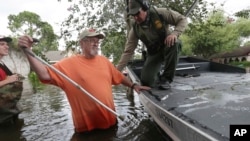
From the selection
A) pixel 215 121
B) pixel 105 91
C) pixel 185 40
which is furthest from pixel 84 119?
pixel 185 40

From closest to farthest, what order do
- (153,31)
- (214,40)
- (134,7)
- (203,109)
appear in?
(203,109) < (134,7) < (153,31) < (214,40)

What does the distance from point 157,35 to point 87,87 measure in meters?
1.55

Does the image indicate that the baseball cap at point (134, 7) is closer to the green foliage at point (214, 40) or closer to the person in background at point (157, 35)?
the person in background at point (157, 35)

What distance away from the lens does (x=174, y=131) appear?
10.3 ft

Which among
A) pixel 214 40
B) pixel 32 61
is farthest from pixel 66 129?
pixel 214 40

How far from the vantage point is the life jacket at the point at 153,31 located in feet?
15.7

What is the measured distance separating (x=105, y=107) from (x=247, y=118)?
2.09 metres

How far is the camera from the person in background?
4.62 meters

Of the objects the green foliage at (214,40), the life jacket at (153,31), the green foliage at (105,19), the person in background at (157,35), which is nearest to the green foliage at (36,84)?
the green foliage at (105,19)

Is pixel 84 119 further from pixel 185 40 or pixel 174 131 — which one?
pixel 185 40

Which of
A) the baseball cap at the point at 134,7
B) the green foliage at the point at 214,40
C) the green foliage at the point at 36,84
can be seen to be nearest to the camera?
the baseball cap at the point at 134,7

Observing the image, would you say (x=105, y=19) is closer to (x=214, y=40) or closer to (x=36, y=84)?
(x=36, y=84)

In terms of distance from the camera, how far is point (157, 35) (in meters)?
4.96

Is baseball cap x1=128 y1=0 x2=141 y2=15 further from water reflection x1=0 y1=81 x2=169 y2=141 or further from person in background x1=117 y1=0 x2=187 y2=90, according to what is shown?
water reflection x1=0 y1=81 x2=169 y2=141
